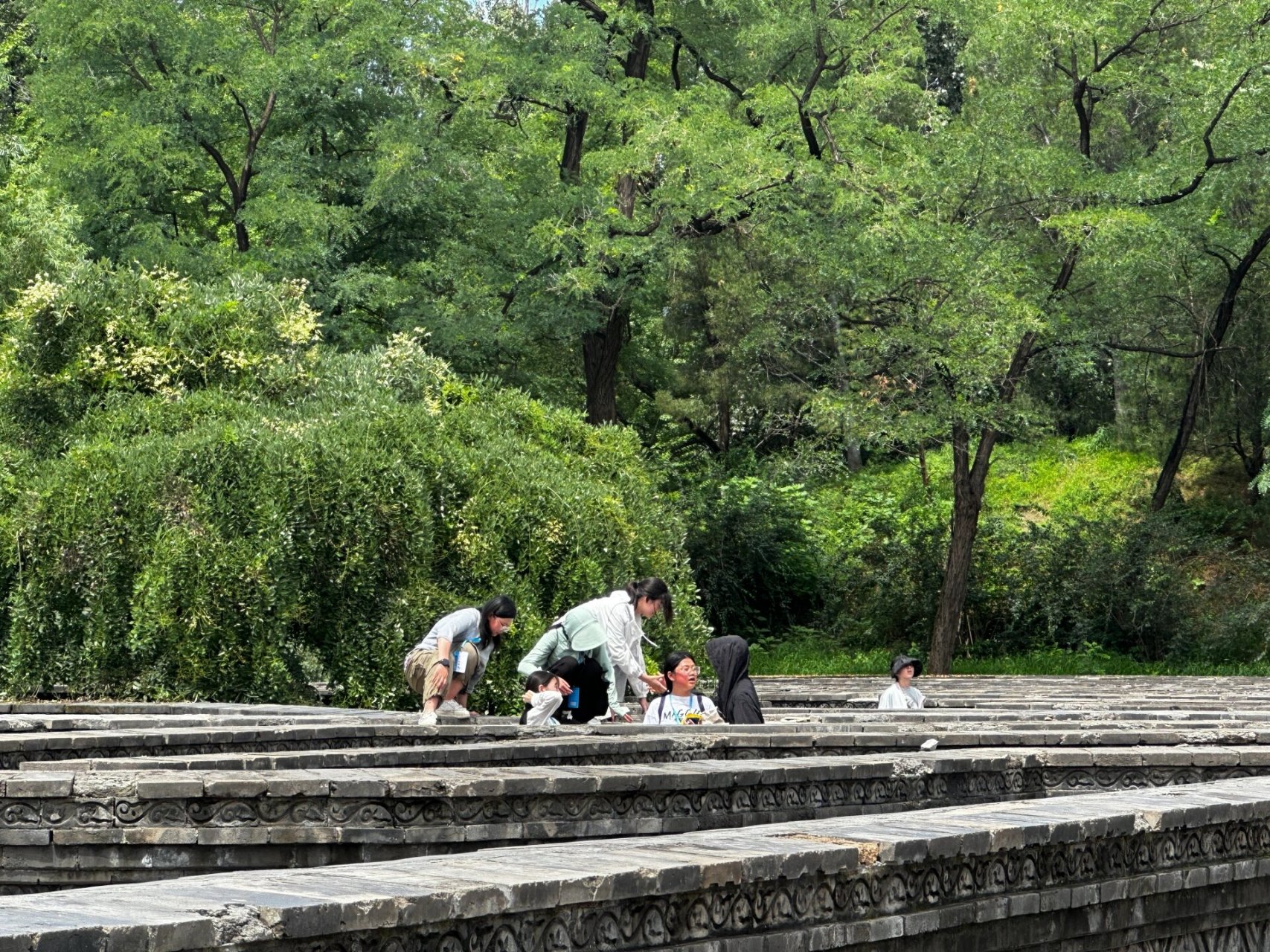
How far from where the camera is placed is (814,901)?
460cm

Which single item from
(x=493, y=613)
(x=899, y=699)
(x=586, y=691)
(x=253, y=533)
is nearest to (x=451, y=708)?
(x=493, y=613)

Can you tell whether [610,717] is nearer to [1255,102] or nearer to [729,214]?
[729,214]

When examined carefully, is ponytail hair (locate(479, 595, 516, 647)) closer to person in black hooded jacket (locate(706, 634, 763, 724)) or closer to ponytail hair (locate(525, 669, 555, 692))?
ponytail hair (locate(525, 669, 555, 692))

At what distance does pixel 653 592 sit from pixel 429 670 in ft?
6.21

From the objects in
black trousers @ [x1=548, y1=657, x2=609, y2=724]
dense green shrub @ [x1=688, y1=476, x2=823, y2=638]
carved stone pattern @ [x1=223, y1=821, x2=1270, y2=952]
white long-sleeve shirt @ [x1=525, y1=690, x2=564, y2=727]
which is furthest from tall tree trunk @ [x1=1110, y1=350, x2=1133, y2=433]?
carved stone pattern @ [x1=223, y1=821, x2=1270, y2=952]

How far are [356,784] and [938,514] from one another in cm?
3117

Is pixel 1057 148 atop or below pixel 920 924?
atop

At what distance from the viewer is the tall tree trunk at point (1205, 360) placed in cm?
3341

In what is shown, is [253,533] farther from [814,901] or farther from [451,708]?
[814,901]

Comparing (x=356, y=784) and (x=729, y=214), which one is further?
(x=729, y=214)

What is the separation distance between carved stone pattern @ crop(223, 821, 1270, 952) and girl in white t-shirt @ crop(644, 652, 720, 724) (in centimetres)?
690

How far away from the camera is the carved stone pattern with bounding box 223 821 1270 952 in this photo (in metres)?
3.89

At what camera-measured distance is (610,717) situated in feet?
44.7

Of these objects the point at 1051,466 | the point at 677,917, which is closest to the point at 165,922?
the point at 677,917
